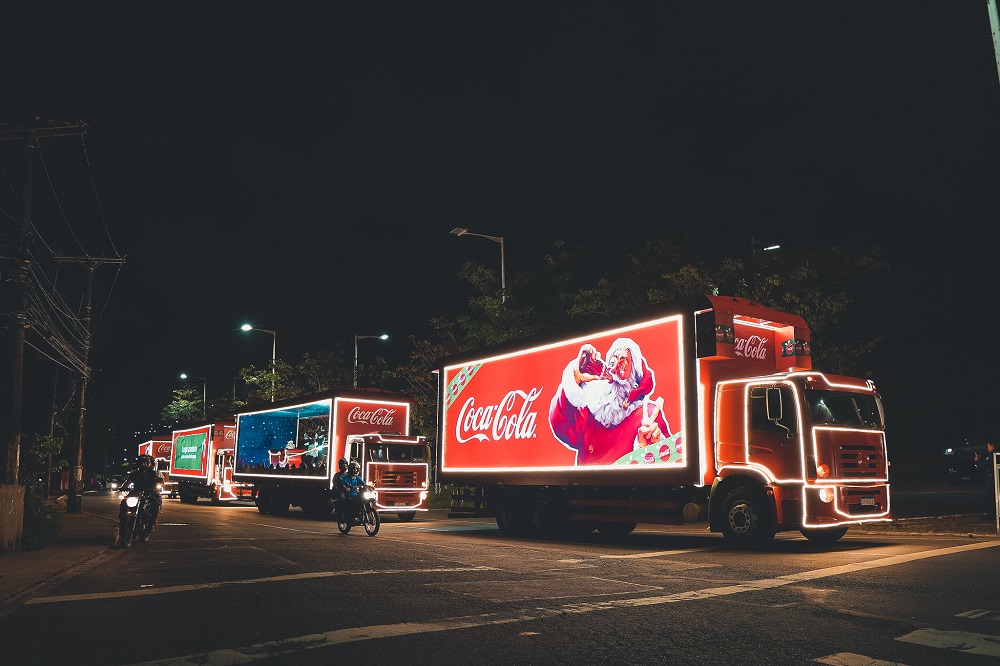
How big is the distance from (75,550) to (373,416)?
12.1 m

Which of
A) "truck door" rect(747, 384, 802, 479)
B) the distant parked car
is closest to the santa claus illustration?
"truck door" rect(747, 384, 802, 479)

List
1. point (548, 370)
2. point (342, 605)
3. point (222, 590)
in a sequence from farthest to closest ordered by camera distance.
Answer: point (548, 370) → point (222, 590) → point (342, 605)

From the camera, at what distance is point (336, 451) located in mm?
24797

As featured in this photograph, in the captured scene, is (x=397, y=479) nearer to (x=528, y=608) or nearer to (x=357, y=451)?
(x=357, y=451)

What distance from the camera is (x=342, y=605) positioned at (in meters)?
7.96

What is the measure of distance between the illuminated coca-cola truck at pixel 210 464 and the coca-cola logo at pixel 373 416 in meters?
10.1

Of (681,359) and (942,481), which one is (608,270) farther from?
(942,481)

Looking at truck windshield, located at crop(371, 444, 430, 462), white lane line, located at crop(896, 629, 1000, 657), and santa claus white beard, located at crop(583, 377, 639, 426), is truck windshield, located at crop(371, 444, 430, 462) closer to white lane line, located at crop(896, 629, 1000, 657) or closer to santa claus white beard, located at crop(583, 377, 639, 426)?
santa claus white beard, located at crop(583, 377, 639, 426)

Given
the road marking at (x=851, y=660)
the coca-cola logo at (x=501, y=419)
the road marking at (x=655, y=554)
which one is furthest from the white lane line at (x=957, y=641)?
the coca-cola logo at (x=501, y=419)

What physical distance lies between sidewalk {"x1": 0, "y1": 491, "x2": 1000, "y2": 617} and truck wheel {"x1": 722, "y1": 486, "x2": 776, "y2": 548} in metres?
4.18

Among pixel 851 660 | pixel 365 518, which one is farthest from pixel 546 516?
pixel 851 660

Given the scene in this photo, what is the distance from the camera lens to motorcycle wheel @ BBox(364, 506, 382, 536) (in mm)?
17928

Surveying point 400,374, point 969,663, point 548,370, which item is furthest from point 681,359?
point 400,374

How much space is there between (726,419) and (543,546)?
152 inches
